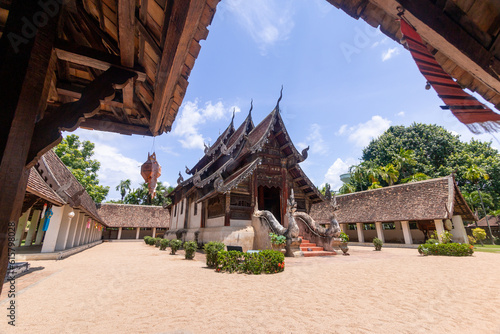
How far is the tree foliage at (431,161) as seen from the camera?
28547mm

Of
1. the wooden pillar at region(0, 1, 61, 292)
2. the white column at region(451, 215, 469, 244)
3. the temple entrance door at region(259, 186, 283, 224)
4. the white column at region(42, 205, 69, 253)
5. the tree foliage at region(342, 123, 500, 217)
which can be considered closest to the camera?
the wooden pillar at region(0, 1, 61, 292)

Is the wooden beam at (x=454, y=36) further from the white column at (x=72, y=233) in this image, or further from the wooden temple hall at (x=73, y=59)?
the white column at (x=72, y=233)

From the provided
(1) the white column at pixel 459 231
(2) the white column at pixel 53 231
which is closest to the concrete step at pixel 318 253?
(2) the white column at pixel 53 231

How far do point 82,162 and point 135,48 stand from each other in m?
34.0

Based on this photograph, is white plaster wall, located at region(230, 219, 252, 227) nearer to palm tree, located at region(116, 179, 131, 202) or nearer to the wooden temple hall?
the wooden temple hall

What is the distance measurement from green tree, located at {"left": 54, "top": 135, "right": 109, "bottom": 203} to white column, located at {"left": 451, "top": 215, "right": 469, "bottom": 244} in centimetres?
3857

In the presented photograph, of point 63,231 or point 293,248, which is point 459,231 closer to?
point 293,248

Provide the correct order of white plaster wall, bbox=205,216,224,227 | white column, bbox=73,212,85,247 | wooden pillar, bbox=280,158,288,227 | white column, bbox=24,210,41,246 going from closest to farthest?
white plaster wall, bbox=205,216,224,227, wooden pillar, bbox=280,158,288,227, white column, bbox=73,212,85,247, white column, bbox=24,210,41,246

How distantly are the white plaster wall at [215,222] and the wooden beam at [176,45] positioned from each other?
10.8 metres

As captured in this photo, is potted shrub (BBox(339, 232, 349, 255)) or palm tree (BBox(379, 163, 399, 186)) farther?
palm tree (BBox(379, 163, 399, 186))

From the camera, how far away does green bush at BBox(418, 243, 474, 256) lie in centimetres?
1263

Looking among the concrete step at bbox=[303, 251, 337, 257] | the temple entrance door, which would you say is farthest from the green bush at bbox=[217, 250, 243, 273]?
the temple entrance door

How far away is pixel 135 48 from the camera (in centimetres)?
256

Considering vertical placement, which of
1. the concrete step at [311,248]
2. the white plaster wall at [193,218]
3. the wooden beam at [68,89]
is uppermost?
the wooden beam at [68,89]
